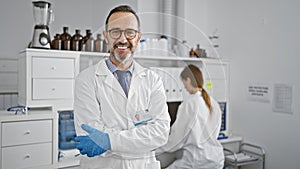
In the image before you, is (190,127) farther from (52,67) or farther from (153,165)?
(52,67)

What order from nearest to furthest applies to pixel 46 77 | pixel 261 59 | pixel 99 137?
pixel 99 137, pixel 46 77, pixel 261 59

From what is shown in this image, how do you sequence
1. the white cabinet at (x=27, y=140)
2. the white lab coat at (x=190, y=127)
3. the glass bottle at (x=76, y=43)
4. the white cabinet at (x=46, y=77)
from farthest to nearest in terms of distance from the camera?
1. the glass bottle at (x=76, y=43)
2. the white cabinet at (x=46, y=77)
3. the white cabinet at (x=27, y=140)
4. the white lab coat at (x=190, y=127)

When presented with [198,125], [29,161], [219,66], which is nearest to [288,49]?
[219,66]

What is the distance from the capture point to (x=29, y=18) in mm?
2504

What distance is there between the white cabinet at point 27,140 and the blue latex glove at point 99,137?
94cm

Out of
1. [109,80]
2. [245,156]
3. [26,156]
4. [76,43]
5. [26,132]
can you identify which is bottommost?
[245,156]

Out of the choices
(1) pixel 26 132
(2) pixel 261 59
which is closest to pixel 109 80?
(1) pixel 26 132

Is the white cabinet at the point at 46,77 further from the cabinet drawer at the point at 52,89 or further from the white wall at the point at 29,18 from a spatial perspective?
the white wall at the point at 29,18

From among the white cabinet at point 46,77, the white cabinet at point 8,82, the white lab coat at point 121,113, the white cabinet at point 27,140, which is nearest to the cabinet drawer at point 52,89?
the white cabinet at point 46,77

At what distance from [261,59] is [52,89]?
1.71 metres

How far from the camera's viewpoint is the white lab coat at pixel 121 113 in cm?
92

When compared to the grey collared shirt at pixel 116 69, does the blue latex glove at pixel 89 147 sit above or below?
below

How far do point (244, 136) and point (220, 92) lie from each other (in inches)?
59.5

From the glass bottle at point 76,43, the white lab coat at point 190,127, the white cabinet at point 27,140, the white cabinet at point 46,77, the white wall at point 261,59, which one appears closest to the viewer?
the white lab coat at point 190,127
